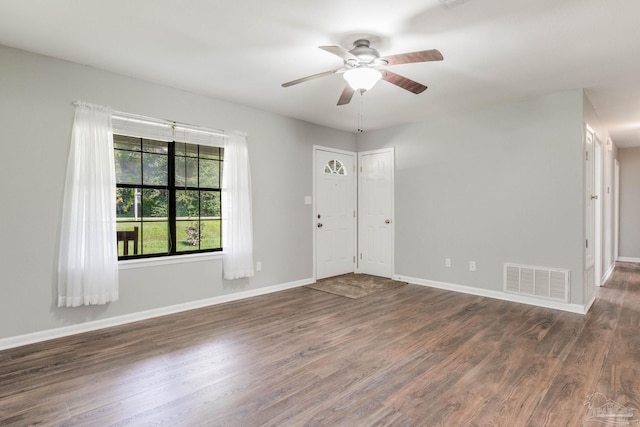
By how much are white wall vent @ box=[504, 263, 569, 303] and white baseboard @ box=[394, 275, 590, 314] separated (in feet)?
0.20

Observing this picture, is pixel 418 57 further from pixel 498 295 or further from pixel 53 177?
pixel 498 295

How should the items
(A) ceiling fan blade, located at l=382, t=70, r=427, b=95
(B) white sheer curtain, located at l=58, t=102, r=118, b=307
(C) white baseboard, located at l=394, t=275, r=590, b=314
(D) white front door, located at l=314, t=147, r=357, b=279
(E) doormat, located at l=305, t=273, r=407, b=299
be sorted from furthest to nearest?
(D) white front door, located at l=314, t=147, r=357, b=279 < (E) doormat, located at l=305, t=273, r=407, b=299 < (C) white baseboard, located at l=394, t=275, r=590, b=314 < (B) white sheer curtain, located at l=58, t=102, r=118, b=307 < (A) ceiling fan blade, located at l=382, t=70, r=427, b=95

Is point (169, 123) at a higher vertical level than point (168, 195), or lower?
higher

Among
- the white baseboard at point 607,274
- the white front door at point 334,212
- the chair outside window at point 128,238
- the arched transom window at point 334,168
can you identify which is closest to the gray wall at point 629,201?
the white baseboard at point 607,274

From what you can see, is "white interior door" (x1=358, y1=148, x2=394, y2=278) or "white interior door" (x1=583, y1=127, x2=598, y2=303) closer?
"white interior door" (x1=583, y1=127, x2=598, y2=303)

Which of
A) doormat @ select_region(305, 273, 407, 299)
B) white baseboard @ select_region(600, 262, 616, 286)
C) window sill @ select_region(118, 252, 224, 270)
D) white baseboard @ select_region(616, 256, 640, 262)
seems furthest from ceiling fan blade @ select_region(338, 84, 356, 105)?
white baseboard @ select_region(616, 256, 640, 262)

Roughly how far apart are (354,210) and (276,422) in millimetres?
4374

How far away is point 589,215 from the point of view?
4105 mm

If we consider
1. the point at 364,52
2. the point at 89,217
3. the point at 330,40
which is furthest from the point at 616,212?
the point at 89,217

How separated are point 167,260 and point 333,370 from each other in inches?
90.7

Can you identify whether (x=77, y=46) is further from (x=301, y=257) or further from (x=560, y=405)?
(x=560, y=405)

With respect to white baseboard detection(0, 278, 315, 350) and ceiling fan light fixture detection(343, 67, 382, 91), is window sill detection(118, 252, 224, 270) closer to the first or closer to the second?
white baseboard detection(0, 278, 315, 350)

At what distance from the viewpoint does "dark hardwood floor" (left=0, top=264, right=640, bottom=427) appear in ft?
6.40

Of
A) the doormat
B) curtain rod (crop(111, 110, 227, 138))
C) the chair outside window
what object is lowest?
the doormat
